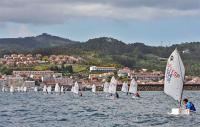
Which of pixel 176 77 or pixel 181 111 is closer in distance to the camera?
pixel 176 77

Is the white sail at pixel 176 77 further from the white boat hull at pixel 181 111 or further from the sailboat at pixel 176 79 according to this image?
the white boat hull at pixel 181 111

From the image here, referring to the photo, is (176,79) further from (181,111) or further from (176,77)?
(181,111)

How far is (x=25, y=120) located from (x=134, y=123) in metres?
10.9

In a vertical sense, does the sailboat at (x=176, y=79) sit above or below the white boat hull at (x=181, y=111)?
above

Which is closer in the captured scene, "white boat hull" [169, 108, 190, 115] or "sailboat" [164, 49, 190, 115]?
"sailboat" [164, 49, 190, 115]

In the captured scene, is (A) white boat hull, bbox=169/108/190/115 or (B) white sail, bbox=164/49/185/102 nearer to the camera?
(B) white sail, bbox=164/49/185/102

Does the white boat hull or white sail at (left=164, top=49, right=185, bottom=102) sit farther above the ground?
white sail at (left=164, top=49, right=185, bottom=102)

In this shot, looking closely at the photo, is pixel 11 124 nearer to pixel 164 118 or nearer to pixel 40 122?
pixel 40 122

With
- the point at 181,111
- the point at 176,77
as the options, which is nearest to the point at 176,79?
the point at 176,77

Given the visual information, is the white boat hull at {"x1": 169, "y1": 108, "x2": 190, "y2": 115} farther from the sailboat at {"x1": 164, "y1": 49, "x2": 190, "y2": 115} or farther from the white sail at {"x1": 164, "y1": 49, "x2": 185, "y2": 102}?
the white sail at {"x1": 164, "y1": 49, "x2": 185, "y2": 102}

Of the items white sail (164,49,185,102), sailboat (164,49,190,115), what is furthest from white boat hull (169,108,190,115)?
white sail (164,49,185,102)

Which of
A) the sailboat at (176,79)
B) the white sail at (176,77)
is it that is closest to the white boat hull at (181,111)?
the sailboat at (176,79)

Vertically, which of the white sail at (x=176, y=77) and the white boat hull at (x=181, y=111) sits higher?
the white sail at (x=176, y=77)

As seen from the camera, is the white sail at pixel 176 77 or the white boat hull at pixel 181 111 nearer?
the white sail at pixel 176 77
